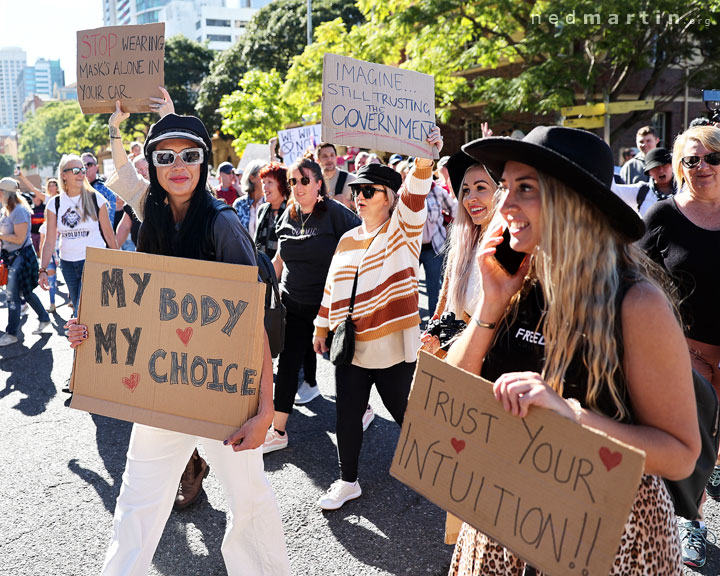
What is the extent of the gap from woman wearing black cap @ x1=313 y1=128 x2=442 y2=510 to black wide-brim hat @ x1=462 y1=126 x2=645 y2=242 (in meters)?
2.02

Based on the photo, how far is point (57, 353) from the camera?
749 centimetres

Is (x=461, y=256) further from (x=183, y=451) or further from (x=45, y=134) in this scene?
(x=45, y=134)

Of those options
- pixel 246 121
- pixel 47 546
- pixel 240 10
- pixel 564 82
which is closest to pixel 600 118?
pixel 564 82

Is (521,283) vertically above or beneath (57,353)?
above

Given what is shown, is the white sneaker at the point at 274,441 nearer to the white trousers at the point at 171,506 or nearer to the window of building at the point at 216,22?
the white trousers at the point at 171,506

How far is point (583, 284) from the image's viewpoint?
1.61 meters

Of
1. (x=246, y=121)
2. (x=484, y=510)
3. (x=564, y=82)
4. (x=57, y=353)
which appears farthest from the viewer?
(x=246, y=121)

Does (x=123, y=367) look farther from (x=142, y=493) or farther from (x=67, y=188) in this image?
(x=67, y=188)

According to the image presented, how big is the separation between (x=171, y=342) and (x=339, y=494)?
1767mm

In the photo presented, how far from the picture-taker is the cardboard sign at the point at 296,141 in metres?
10.4

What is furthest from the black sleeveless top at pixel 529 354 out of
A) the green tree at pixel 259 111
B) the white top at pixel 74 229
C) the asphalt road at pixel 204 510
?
the green tree at pixel 259 111

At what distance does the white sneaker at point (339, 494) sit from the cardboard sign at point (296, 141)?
7353mm

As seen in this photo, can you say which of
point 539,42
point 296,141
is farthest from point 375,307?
point 539,42

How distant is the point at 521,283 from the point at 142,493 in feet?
5.42
